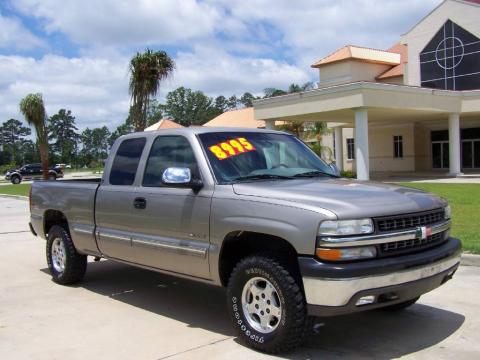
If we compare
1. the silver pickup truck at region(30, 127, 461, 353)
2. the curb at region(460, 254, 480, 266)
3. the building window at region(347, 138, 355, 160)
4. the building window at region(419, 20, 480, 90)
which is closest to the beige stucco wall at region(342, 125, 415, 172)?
the building window at region(347, 138, 355, 160)

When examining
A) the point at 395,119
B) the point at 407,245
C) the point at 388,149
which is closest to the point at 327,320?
the point at 407,245

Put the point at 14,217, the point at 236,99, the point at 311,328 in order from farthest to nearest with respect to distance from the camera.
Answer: the point at 236,99
the point at 14,217
the point at 311,328

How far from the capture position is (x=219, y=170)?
17.6 ft

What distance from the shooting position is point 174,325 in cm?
566

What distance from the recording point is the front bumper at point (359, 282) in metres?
4.21

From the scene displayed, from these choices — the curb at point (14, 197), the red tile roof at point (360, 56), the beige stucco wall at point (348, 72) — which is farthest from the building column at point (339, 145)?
the curb at point (14, 197)

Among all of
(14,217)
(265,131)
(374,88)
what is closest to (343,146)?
(374,88)

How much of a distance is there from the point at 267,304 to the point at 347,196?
1.12m

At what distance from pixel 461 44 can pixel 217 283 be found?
35.4 m

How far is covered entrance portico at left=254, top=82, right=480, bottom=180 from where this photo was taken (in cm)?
2864

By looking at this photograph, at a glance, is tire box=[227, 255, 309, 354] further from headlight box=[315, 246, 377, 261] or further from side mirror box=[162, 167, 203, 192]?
side mirror box=[162, 167, 203, 192]

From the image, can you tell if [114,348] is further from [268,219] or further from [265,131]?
[265,131]

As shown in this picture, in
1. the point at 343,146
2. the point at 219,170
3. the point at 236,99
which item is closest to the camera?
the point at 219,170

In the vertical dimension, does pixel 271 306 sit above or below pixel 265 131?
below
